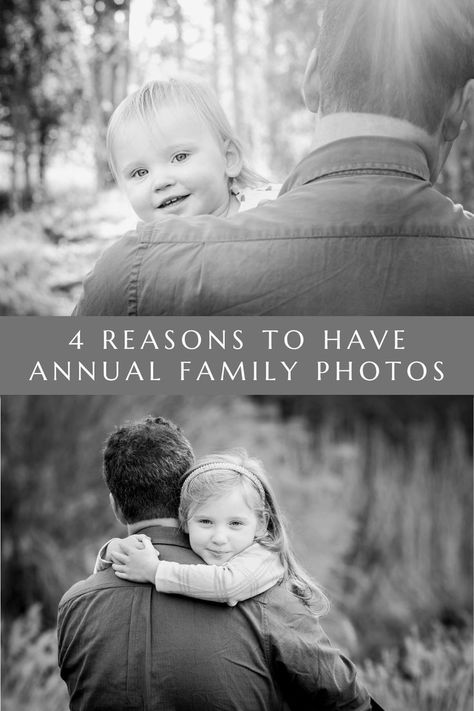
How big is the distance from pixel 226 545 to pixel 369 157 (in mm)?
583

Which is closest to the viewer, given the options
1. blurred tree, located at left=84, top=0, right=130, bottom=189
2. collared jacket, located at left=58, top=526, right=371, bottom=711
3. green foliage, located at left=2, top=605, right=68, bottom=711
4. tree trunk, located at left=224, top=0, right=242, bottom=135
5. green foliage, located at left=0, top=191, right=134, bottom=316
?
collared jacket, located at left=58, top=526, right=371, bottom=711

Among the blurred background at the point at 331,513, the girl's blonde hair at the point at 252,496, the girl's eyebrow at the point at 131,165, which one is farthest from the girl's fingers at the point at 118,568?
the blurred background at the point at 331,513

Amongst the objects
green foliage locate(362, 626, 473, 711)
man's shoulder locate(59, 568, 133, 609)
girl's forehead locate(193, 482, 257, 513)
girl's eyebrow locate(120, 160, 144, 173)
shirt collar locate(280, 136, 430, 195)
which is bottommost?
green foliage locate(362, 626, 473, 711)

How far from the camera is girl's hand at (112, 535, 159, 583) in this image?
1.26 m

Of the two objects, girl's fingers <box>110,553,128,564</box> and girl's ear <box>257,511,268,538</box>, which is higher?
girl's ear <box>257,511,268,538</box>

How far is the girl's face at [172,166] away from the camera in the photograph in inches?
59.9

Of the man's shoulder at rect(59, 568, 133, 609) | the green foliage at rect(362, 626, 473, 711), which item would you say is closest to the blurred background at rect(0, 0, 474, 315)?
the green foliage at rect(362, 626, 473, 711)

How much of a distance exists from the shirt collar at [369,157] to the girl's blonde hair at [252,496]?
0.45 meters

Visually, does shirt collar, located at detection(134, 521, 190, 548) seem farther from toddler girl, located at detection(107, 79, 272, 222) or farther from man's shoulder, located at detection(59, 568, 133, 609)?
toddler girl, located at detection(107, 79, 272, 222)

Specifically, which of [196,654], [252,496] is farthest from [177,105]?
[196,654]

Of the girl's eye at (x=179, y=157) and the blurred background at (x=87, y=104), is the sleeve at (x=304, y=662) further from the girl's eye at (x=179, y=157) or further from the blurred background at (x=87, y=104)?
the blurred background at (x=87, y=104)

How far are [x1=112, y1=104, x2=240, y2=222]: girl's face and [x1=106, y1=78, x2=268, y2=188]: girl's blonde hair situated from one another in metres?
0.01

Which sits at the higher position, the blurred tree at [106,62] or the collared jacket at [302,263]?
the blurred tree at [106,62]

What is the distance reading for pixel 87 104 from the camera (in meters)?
4.40
